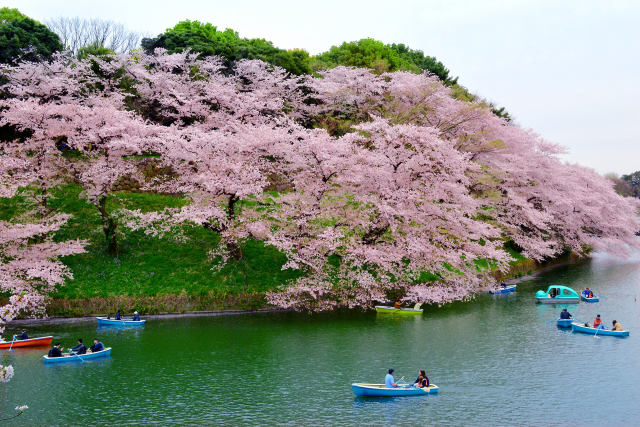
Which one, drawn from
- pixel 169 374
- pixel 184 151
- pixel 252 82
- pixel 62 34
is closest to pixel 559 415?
pixel 169 374

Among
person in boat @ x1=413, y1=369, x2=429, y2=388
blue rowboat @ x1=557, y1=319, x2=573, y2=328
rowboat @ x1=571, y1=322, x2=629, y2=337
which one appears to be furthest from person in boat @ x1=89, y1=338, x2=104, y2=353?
rowboat @ x1=571, y1=322, x2=629, y2=337

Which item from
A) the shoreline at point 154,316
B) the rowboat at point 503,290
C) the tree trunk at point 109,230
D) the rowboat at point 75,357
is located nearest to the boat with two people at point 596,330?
the rowboat at point 503,290

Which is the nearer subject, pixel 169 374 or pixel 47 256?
pixel 169 374

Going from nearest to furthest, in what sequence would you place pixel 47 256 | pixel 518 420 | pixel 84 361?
pixel 518 420 < pixel 84 361 < pixel 47 256

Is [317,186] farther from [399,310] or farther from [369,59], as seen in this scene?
[369,59]

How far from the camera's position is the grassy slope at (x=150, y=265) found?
4012 cm

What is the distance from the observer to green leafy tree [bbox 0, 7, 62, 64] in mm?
58531

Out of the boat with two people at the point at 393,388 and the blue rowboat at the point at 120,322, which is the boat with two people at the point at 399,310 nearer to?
the boat with two people at the point at 393,388

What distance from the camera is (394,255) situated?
41.2 meters

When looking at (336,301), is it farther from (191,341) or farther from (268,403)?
(268,403)

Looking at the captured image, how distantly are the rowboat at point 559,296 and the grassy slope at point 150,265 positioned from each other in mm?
21572

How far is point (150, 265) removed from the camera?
43.2 metres

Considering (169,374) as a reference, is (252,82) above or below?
above

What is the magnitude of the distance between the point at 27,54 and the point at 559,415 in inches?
2496
